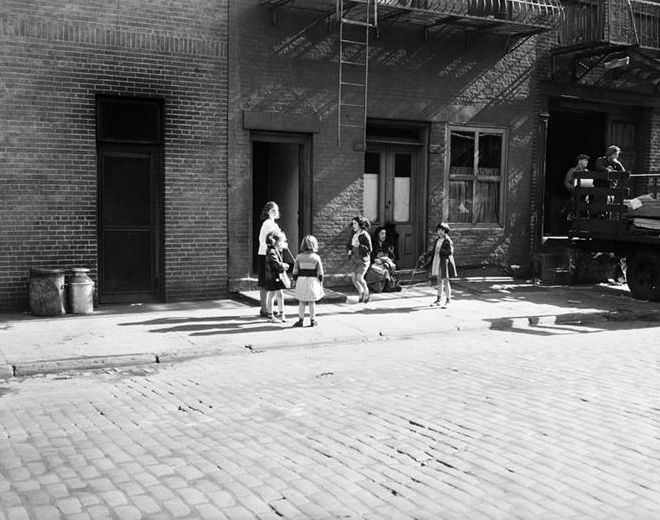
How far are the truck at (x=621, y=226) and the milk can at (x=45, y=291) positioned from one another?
33.4 ft

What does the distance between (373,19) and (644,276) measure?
728 cm

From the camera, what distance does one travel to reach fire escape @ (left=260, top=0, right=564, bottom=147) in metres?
13.7

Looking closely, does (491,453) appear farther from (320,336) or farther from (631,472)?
(320,336)

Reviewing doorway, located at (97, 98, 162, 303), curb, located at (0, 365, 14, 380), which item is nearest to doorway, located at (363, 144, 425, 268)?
doorway, located at (97, 98, 162, 303)

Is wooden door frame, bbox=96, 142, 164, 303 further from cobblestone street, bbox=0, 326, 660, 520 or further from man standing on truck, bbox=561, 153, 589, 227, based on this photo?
man standing on truck, bbox=561, 153, 589, 227

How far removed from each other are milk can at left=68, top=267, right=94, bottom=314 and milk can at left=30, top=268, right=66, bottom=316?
20 cm

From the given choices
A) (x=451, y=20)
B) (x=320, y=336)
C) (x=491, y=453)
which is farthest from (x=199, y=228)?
(x=491, y=453)

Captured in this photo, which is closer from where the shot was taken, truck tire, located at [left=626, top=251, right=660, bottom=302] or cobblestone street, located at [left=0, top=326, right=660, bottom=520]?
cobblestone street, located at [left=0, top=326, right=660, bottom=520]

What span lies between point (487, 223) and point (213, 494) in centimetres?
1292

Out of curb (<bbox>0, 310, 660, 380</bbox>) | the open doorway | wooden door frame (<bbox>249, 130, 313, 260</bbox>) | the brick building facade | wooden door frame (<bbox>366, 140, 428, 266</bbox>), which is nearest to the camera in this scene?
curb (<bbox>0, 310, 660, 380</bbox>)

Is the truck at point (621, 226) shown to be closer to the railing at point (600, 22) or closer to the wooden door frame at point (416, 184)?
the wooden door frame at point (416, 184)

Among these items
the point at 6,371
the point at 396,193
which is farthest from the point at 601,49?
the point at 6,371

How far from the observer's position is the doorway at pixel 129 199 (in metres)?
12.7

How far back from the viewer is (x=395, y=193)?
15.9 metres
